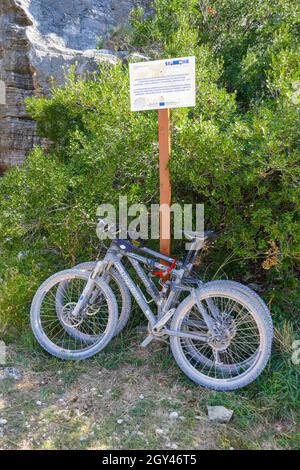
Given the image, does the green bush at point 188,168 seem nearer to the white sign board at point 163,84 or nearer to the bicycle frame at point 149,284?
the white sign board at point 163,84

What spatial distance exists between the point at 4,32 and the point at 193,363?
A: 547 cm

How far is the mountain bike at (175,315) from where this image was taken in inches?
109

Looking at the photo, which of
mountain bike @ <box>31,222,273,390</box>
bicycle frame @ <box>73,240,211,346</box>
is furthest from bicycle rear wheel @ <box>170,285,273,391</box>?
bicycle frame @ <box>73,240,211,346</box>

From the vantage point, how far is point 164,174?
3.09m

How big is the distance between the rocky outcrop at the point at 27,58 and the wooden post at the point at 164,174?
9.90 ft

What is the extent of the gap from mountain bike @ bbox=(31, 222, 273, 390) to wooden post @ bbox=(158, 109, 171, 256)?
0.71 feet

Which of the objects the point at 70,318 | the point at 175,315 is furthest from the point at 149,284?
the point at 70,318

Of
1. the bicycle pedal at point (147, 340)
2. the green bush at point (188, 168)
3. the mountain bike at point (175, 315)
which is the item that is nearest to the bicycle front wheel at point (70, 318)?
the mountain bike at point (175, 315)

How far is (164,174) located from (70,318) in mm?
1335

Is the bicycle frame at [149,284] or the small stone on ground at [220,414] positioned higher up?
the bicycle frame at [149,284]

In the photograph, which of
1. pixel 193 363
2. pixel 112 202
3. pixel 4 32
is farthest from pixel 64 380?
pixel 4 32

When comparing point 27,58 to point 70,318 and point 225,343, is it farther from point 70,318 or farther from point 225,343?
point 225,343
